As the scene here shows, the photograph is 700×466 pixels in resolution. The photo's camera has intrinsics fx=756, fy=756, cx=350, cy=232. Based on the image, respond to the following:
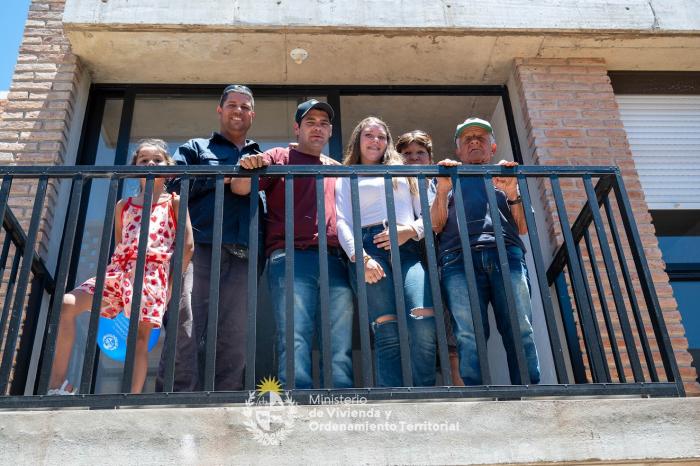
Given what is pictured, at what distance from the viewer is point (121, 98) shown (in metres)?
5.77

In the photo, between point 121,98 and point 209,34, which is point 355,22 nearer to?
point 209,34

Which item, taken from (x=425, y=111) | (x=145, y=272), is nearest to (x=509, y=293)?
(x=145, y=272)

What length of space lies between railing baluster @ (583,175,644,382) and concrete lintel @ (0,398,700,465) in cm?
27

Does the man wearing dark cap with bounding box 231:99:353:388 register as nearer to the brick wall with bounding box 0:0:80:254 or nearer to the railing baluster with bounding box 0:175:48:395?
the railing baluster with bounding box 0:175:48:395

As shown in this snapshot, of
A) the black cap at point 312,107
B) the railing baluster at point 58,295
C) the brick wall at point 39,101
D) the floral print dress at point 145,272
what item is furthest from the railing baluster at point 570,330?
the brick wall at point 39,101

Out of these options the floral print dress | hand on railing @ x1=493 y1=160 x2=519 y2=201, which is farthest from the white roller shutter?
the floral print dress

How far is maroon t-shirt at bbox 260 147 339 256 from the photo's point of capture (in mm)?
3783

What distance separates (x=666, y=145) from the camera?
18.3 feet

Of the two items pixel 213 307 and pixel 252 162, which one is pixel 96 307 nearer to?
pixel 213 307

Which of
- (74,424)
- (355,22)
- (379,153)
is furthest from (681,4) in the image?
(74,424)

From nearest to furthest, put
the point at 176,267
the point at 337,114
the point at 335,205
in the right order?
the point at 176,267
the point at 335,205
the point at 337,114

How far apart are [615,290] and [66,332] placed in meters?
2.55

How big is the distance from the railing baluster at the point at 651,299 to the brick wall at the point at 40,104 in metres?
3.36

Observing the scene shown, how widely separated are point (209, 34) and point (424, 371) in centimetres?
305
